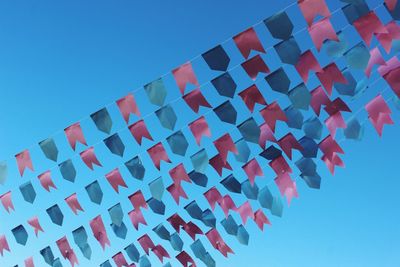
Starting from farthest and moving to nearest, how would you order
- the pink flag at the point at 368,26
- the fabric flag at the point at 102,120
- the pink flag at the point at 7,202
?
the pink flag at the point at 7,202, the fabric flag at the point at 102,120, the pink flag at the point at 368,26

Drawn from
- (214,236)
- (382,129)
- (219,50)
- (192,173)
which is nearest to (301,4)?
(219,50)

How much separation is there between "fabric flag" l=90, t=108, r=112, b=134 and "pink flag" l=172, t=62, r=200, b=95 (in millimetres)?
755

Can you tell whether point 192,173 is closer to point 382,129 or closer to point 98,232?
point 98,232

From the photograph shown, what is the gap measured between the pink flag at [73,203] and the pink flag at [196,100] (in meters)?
1.74

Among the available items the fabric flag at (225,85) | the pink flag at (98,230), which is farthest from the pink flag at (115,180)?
the fabric flag at (225,85)

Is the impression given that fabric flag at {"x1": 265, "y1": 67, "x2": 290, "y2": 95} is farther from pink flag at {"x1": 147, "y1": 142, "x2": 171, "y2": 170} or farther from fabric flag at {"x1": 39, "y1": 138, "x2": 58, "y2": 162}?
fabric flag at {"x1": 39, "y1": 138, "x2": 58, "y2": 162}

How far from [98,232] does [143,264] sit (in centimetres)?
66

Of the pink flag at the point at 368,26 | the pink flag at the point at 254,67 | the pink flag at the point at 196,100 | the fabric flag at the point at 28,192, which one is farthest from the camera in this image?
the fabric flag at the point at 28,192

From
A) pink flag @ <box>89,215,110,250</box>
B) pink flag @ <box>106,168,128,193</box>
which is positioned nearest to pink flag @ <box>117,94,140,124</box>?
pink flag @ <box>106,168,128,193</box>

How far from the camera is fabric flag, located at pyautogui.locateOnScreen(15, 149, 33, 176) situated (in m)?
4.86

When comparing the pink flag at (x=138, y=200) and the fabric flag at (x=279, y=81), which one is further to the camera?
the pink flag at (x=138, y=200)

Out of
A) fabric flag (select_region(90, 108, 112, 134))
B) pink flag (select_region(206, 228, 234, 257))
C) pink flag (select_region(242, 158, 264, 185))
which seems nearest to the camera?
fabric flag (select_region(90, 108, 112, 134))

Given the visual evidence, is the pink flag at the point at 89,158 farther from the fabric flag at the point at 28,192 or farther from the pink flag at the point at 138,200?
the fabric flag at the point at 28,192

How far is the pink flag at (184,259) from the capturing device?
5.47 meters
